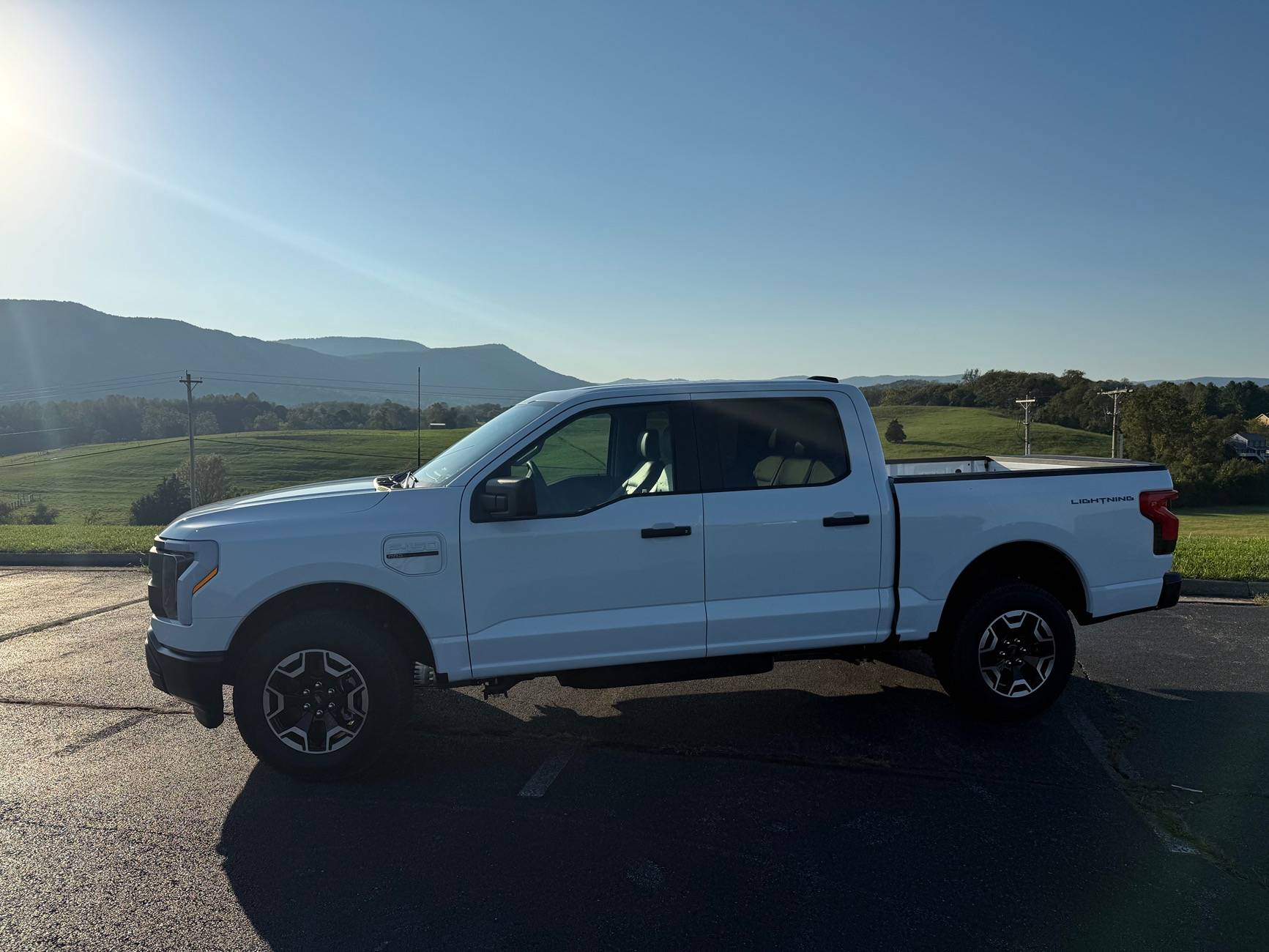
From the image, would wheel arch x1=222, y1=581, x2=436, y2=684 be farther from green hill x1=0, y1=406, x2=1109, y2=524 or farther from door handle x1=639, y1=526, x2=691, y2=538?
green hill x1=0, y1=406, x2=1109, y2=524

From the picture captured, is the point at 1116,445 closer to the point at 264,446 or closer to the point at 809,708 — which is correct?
the point at 264,446

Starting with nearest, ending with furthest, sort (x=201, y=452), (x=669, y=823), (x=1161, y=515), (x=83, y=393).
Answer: (x=669, y=823), (x=1161, y=515), (x=201, y=452), (x=83, y=393)

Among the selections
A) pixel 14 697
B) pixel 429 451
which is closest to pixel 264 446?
pixel 429 451

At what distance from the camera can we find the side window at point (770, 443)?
4.71m

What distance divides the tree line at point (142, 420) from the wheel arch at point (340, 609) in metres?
80.1

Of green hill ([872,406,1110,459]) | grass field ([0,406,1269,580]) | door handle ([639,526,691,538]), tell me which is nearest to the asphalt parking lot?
door handle ([639,526,691,538])

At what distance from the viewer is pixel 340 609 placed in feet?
14.4

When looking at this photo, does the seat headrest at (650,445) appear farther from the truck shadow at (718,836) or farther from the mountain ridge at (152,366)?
the mountain ridge at (152,366)

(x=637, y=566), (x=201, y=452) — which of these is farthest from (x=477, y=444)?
(x=201, y=452)

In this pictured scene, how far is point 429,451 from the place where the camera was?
228 feet

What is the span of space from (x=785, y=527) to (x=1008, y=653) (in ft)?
5.40

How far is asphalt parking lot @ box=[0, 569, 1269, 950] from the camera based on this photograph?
3.07m

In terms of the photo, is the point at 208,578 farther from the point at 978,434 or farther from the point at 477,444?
the point at 978,434

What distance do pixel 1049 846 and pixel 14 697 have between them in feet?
21.2
